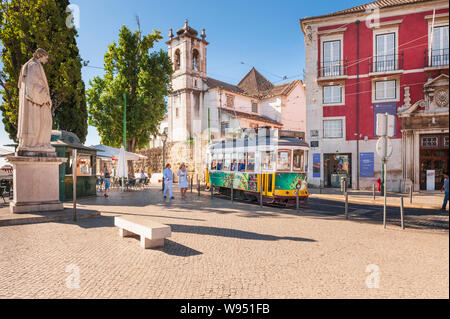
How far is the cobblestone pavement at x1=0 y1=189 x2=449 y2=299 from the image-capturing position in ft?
12.8

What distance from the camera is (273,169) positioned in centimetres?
1326

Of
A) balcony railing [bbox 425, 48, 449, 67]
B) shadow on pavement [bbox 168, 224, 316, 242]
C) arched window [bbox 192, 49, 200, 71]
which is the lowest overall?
shadow on pavement [bbox 168, 224, 316, 242]

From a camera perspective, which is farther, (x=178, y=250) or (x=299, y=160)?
(x=299, y=160)

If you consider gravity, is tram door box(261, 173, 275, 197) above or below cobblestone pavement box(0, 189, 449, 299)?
above

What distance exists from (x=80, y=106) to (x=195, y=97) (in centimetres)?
1814

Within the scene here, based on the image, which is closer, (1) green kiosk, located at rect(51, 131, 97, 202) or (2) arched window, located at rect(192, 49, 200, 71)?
(1) green kiosk, located at rect(51, 131, 97, 202)

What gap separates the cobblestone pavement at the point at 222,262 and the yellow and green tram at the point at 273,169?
4.65 m

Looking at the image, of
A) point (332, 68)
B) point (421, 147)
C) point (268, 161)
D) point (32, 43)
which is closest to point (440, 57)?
point (268, 161)

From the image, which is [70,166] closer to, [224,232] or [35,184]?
[35,184]

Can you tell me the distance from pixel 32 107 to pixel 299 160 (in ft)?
34.2

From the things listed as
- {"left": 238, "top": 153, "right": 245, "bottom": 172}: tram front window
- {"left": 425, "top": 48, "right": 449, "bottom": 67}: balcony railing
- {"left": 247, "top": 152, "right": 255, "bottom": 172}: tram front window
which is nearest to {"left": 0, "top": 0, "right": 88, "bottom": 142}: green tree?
{"left": 238, "top": 153, "right": 245, "bottom": 172}: tram front window

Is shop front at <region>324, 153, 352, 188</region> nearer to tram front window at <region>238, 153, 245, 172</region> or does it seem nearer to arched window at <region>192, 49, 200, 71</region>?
tram front window at <region>238, 153, 245, 172</region>

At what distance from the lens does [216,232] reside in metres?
7.66

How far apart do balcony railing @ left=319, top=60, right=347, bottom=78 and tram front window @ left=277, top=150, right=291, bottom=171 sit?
43.3 feet
